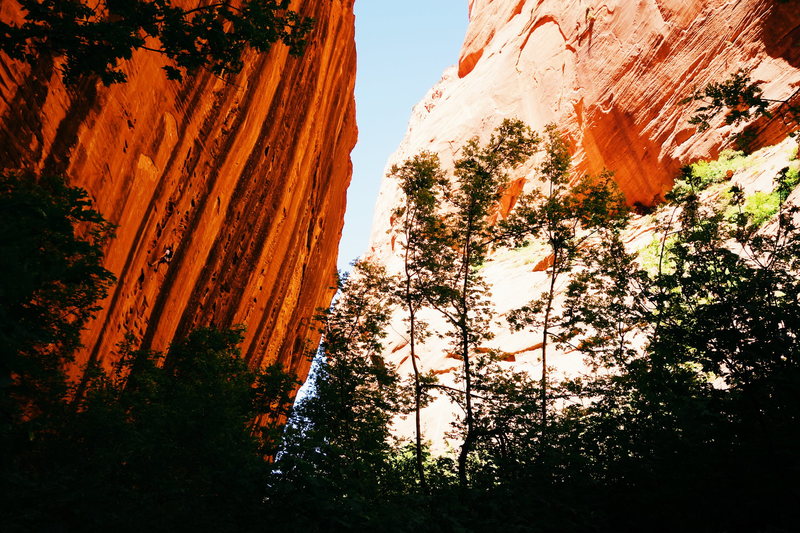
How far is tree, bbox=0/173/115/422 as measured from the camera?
9.50 feet

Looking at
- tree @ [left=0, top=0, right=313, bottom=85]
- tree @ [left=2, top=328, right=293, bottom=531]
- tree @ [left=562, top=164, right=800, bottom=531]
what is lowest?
tree @ [left=2, top=328, right=293, bottom=531]

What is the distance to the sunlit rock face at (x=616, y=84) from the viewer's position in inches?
940

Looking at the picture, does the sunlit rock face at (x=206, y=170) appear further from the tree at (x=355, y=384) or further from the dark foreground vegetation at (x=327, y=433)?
the tree at (x=355, y=384)

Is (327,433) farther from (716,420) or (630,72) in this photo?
(630,72)

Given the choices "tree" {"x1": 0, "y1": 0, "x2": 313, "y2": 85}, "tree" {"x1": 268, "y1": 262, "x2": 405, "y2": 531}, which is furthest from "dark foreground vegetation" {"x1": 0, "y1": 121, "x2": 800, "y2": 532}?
"tree" {"x1": 0, "y1": 0, "x2": 313, "y2": 85}

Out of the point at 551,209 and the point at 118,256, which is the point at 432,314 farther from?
the point at 118,256

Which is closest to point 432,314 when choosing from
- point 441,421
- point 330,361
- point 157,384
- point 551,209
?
point 441,421

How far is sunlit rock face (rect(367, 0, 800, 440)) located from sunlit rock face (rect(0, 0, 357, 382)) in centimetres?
907

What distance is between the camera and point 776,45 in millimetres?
23125

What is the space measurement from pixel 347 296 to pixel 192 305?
561 centimetres

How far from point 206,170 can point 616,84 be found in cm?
2693

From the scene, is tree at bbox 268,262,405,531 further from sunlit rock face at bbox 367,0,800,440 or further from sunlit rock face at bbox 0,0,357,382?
sunlit rock face at bbox 0,0,357,382

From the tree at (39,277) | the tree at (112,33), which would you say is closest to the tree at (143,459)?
the tree at (39,277)

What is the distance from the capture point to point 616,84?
29250 mm
